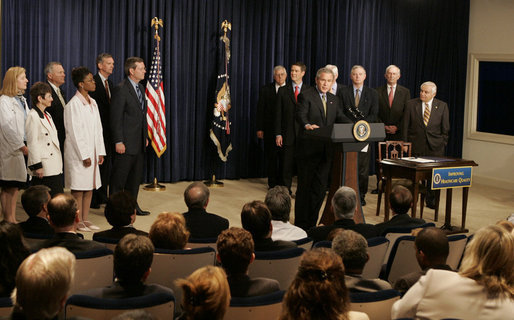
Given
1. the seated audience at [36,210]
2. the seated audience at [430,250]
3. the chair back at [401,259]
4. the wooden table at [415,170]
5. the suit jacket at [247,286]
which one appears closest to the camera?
the suit jacket at [247,286]

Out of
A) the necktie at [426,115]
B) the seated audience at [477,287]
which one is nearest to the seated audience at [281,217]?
the seated audience at [477,287]

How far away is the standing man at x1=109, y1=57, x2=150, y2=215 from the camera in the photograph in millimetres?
7059

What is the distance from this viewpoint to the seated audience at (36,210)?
4.22 m

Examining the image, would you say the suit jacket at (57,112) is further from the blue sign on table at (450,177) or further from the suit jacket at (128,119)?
the blue sign on table at (450,177)

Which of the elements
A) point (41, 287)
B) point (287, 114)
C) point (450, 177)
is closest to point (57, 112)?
point (287, 114)

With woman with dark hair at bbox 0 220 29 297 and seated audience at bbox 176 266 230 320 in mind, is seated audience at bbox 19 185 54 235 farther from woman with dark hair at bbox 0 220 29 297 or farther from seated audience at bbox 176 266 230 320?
seated audience at bbox 176 266 230 320

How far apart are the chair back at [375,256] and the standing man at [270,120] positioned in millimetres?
5351

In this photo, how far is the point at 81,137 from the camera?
644 centimetres

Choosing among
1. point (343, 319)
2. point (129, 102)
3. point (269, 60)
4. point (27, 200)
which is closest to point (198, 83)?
point (269, 60)

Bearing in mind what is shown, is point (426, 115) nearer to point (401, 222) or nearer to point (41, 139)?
point (401, 222)

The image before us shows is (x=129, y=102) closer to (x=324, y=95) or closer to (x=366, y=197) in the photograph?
(x=324, y=95)

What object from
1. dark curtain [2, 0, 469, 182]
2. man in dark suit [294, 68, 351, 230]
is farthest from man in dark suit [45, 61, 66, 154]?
man in dark suit [294, 68, 351, 230]

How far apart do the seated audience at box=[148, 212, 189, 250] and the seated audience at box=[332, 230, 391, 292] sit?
0.90 meters

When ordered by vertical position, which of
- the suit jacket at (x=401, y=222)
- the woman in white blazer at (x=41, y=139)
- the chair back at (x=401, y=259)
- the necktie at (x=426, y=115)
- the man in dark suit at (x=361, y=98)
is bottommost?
the chair back at (x=401, y=259)
